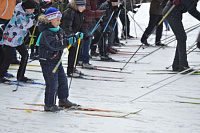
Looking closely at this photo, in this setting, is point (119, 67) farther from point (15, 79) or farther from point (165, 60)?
point (15, 79)

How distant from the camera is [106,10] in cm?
919

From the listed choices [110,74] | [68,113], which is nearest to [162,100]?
[68,113]

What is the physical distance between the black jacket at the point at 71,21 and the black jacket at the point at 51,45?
2117mm

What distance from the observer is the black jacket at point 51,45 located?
4703 millimetres

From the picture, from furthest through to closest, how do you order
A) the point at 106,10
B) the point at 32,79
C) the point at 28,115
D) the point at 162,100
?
1. the point at 106,10
2. the point at 32,79
3. the point at 162,100
4. the point at 28,115

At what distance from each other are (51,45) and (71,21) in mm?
2372

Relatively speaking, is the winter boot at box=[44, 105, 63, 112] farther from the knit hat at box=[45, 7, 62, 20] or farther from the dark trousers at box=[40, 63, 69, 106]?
the knit hat at box=[45, 7, 62, 20]

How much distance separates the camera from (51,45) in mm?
4699

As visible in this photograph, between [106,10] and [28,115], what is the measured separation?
4.87m

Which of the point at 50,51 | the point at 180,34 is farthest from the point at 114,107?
the point at 180,34

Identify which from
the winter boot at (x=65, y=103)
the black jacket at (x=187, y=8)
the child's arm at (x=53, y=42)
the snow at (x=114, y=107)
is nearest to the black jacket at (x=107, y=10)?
the snow at (x=114, y=107)

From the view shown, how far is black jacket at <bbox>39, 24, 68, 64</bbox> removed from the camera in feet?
15.4

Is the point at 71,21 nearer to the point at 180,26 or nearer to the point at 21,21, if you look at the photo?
the point at 21,21

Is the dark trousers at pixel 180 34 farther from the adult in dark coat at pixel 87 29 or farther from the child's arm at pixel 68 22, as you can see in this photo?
the child's arm at pixel 68 22
